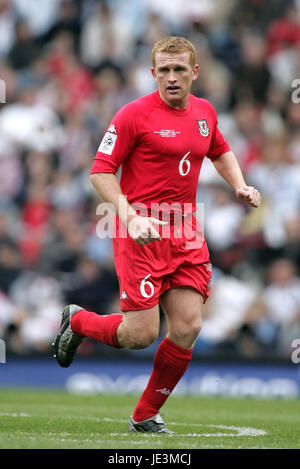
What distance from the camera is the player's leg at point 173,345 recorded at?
6.16 metres

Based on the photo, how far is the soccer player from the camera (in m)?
6.03

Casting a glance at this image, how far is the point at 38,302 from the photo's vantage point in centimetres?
1180

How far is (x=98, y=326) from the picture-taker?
6.28 meters

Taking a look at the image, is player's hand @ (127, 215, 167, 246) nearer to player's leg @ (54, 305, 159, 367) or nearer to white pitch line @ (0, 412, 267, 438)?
player's leg @ (54, 305, 159, 367)

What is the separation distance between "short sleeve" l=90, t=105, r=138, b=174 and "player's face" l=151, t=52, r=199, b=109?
288 mm

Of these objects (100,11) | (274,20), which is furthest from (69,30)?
(274,20)

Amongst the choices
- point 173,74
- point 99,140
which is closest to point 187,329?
point 173,74

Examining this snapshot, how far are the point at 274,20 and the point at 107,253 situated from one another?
468cm

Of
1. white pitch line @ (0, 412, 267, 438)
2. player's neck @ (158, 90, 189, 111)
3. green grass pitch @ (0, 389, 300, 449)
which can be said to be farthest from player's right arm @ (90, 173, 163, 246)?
white pitch line @ (0, 412, 267, 438)

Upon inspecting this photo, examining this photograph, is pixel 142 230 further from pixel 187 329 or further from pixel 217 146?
pixel 217 146

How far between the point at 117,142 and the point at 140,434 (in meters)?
1.86

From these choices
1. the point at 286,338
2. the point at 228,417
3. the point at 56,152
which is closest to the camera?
the point at 228,417

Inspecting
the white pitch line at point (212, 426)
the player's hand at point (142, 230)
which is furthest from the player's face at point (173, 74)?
the white pitch line at point (212, 426)

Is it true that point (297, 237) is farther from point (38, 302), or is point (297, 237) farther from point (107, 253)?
point (38, 302)
